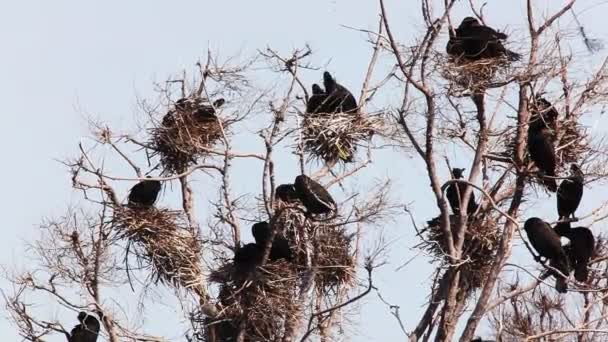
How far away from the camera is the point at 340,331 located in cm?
1321

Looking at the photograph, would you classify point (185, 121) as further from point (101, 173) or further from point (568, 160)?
point (568, 160)

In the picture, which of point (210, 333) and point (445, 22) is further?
point (210, 333)

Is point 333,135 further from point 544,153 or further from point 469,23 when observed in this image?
point 544,153

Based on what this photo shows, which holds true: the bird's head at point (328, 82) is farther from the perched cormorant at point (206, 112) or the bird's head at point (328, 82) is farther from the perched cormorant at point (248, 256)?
the perched cormorant at point (248, 256)

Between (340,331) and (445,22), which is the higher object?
(445,22)

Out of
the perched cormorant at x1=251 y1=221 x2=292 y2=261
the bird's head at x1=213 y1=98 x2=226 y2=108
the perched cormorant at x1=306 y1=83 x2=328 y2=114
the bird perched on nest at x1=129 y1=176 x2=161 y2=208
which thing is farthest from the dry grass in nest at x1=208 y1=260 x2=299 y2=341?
the bird's head at x1=213 y1=98 x2=226 y2=108

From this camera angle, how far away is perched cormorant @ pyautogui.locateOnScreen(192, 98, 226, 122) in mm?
13641

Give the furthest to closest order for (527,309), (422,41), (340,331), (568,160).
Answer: (527,309), (340,331), (568,160), (422,41)

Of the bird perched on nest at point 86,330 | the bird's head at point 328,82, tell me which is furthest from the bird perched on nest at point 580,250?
the bird perched on nest at point 86,330

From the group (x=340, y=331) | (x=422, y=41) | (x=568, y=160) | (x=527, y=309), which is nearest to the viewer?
(x=422, y=41)

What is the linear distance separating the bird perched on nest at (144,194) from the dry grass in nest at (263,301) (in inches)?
42.9

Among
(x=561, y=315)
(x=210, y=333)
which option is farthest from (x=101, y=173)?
(x=561, y=315)

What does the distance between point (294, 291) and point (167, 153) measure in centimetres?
208

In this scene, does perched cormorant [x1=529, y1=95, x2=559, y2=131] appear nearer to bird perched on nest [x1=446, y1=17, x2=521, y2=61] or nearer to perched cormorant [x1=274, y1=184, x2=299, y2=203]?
bird perched on nest [x1=446, y1=17, x2=521, y2=61]
